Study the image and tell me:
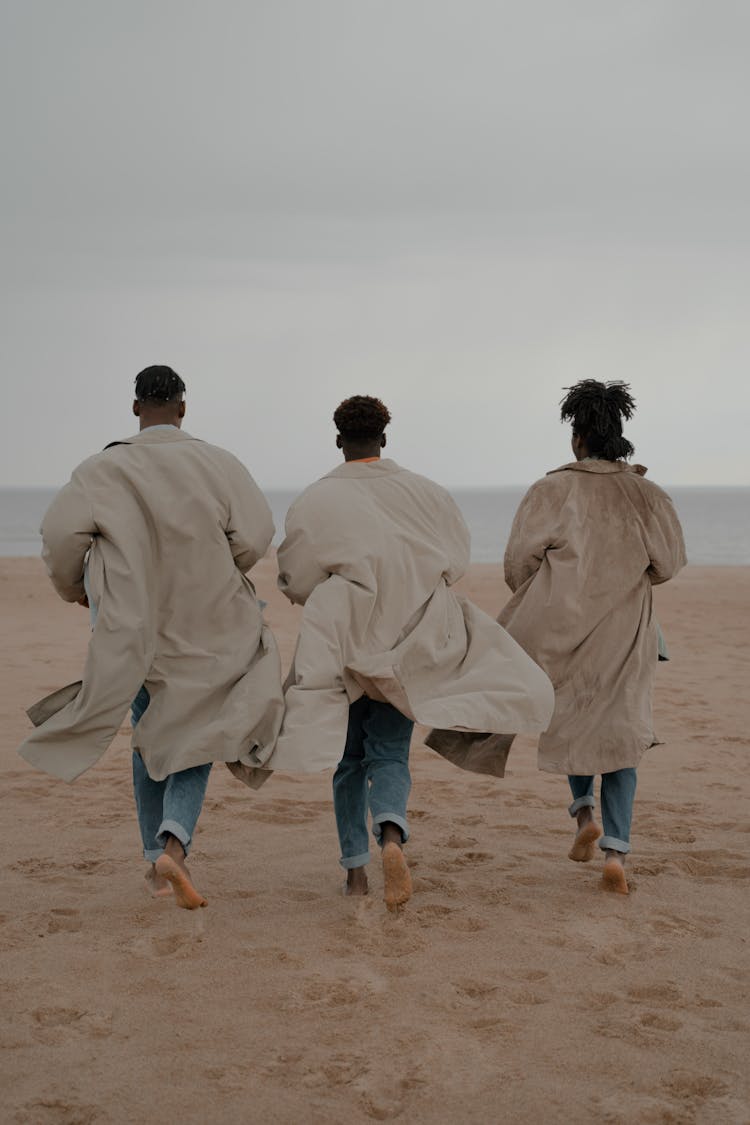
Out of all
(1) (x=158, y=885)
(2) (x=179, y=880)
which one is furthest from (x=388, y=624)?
(1) (x=158, y=885)

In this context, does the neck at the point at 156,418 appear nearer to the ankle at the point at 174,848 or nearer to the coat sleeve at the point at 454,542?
the coat sleeve at the point at 454,542

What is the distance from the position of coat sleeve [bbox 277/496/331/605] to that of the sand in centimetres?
116

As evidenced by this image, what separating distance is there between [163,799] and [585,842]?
1651 mm

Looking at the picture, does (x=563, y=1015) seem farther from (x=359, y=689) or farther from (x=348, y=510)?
(x=348, y=510)

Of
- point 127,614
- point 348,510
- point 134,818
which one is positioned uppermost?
point 348,510

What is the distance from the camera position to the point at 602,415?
15.0 feet

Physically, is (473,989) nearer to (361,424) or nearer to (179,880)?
(179,880)

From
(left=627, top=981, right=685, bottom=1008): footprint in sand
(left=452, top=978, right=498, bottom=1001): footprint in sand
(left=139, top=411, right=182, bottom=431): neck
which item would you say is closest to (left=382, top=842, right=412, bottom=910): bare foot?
(left=452, top=978, right=498, bottom=1001): footprint in sand

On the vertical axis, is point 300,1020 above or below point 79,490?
below

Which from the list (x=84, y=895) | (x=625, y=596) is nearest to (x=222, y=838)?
(x=84, y=895)

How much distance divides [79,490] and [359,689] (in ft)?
3.99

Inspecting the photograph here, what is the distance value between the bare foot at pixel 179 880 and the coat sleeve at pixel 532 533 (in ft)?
5.61

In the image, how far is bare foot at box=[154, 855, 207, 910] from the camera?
3727 mm

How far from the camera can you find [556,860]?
4652 millimetres
